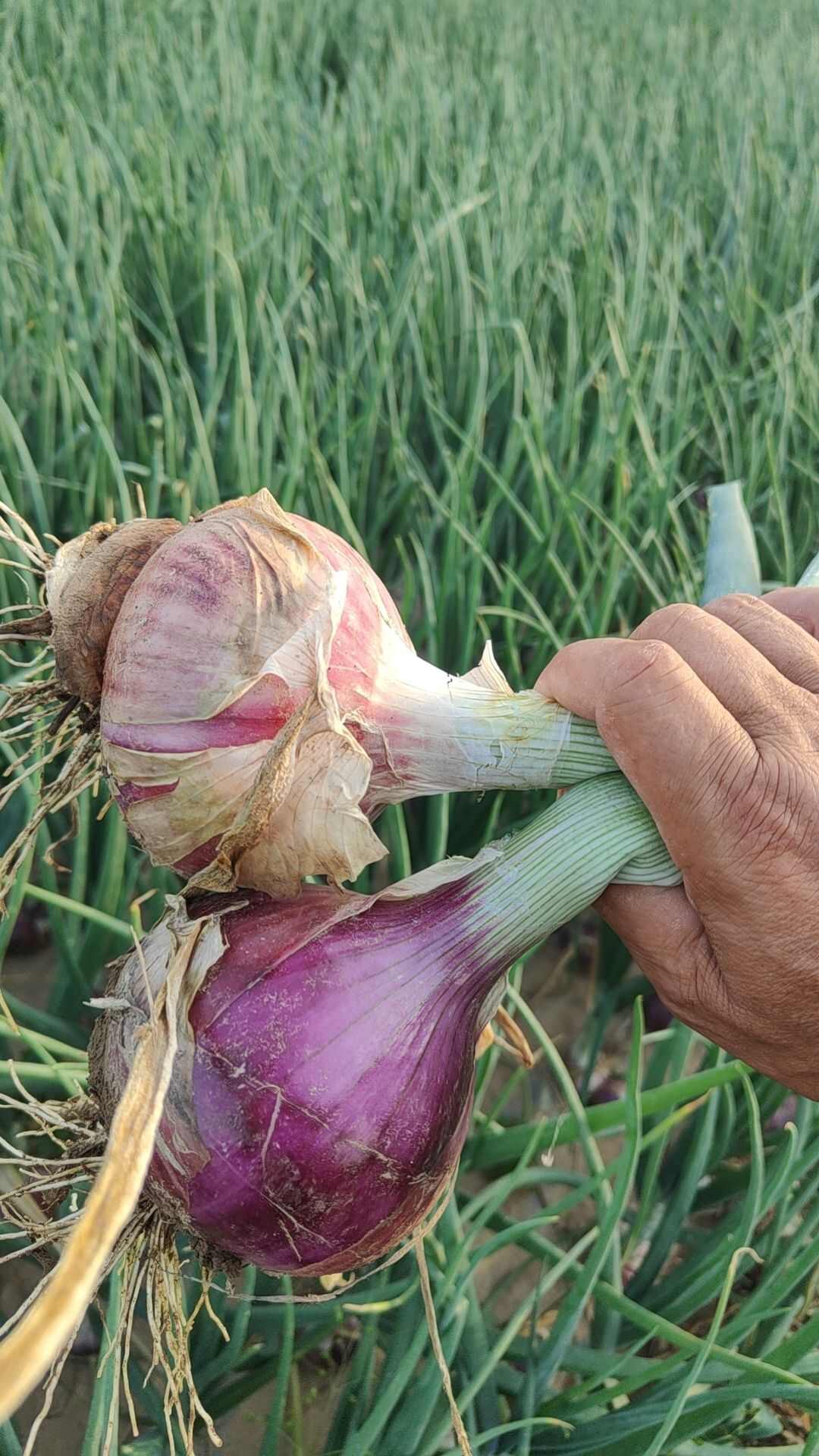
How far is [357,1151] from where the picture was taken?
62cm

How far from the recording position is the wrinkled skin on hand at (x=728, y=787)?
656 mm

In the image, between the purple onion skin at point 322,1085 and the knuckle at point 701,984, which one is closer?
the purple onion skin at point 322,1085

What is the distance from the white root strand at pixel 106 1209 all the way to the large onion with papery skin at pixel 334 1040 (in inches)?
1.5

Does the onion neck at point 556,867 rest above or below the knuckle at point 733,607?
below

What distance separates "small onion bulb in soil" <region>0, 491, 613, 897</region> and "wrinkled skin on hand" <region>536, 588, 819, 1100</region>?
0.33 ft

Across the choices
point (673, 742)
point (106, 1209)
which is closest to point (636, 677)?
point (673, 742)

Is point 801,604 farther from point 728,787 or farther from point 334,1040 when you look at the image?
point 334,1040

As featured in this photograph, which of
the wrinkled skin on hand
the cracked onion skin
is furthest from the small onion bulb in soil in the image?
the wrinkled skin on hand

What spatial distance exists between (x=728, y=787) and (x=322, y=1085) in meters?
0.29

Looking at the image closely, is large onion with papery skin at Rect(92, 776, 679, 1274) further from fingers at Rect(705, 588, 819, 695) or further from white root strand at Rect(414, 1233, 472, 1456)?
fingers at Rect(705, 588, 819, 695)

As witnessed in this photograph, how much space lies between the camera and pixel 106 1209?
0.41 m

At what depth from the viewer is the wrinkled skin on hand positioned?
66 cm

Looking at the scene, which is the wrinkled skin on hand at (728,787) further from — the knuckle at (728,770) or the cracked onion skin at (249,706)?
the cracked onion skin at (249,706)

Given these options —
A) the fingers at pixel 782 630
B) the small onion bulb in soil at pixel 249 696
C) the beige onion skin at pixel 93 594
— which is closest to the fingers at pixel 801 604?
the fingers at pixel 782 630
